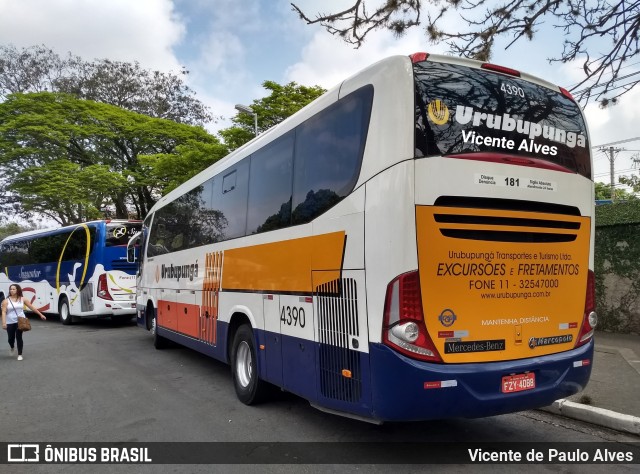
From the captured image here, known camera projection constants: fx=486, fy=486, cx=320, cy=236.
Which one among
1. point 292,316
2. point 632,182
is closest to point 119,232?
point 292,316

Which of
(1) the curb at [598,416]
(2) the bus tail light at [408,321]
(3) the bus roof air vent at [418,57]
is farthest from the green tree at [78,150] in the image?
(2) the bus tail light at [408,321]

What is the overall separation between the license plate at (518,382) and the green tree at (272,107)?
58.9ft

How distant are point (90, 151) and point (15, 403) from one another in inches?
933

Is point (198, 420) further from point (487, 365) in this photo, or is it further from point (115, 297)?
point (115, 297)

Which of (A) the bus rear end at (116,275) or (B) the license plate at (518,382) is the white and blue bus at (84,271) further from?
(B) the license plate at (518,382)

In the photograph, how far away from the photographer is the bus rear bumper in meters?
3.73

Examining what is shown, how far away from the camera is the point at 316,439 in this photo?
16.0 feet

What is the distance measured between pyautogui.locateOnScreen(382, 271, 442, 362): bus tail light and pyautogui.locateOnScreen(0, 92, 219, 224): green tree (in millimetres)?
21132

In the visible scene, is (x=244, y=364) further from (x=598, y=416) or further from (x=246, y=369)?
(x=598, y=416)

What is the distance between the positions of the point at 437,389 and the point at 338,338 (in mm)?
994

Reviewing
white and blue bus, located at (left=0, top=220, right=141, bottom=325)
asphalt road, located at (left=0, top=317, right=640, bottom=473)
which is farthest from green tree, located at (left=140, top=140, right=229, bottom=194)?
asphalt road, located at (left=0, top=317, right=640, bottom=473)

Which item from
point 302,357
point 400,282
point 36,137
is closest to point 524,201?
point 400,282

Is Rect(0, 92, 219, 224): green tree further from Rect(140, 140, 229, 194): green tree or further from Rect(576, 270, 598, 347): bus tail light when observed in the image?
Rect(576, 270, 598, 347): bus tail light

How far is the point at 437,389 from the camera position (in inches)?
147
